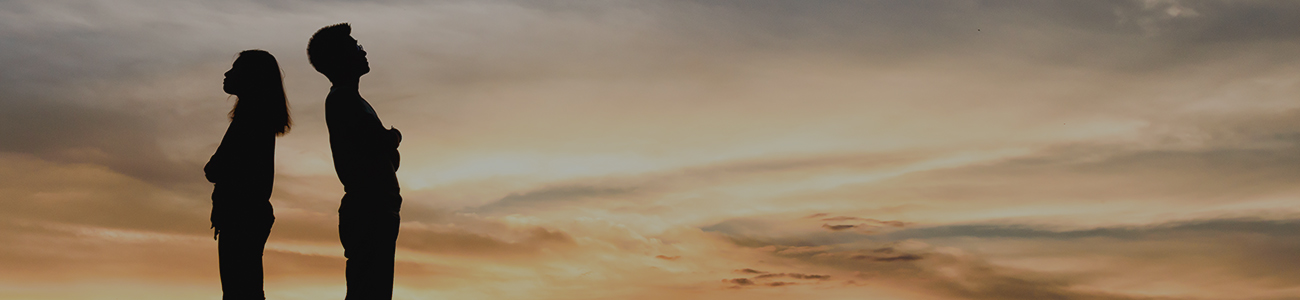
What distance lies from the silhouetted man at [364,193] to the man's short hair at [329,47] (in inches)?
13.0

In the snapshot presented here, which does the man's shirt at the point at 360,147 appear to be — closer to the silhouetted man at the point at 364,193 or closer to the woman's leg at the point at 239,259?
the silhouetted man at the point at 364,193

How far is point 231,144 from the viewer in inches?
313

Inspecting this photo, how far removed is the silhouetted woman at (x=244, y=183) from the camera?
7.83 metres

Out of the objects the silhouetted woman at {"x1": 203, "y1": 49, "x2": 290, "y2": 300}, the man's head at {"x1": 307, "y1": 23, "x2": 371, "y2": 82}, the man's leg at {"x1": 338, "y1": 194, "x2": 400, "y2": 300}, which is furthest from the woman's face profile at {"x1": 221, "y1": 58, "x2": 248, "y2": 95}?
the man's leg at {"x1": 338, "y1": 194, "x2": 400, "y2": 300}

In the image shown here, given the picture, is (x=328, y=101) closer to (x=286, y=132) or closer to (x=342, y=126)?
(x=342, y=126)

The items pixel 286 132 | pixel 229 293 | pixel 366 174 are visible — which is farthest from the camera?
pixel 286 132

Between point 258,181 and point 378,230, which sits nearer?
point 378,230

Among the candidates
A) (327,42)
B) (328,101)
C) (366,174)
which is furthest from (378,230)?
(327,42)

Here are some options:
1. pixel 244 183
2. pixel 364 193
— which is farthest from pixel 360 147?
pixel 244 183

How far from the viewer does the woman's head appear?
26.7 feet

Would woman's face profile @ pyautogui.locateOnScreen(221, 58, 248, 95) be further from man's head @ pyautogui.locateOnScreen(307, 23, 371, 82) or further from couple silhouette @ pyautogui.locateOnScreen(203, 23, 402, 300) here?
man's head @ pyautogui.locateOnScreen(307, 23, 371, 82)

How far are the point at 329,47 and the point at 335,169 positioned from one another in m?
0.94

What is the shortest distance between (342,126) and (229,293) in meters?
2.01

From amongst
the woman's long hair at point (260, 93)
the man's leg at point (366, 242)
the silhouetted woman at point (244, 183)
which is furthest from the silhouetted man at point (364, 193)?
the woman's long hair at point (260, 93)
